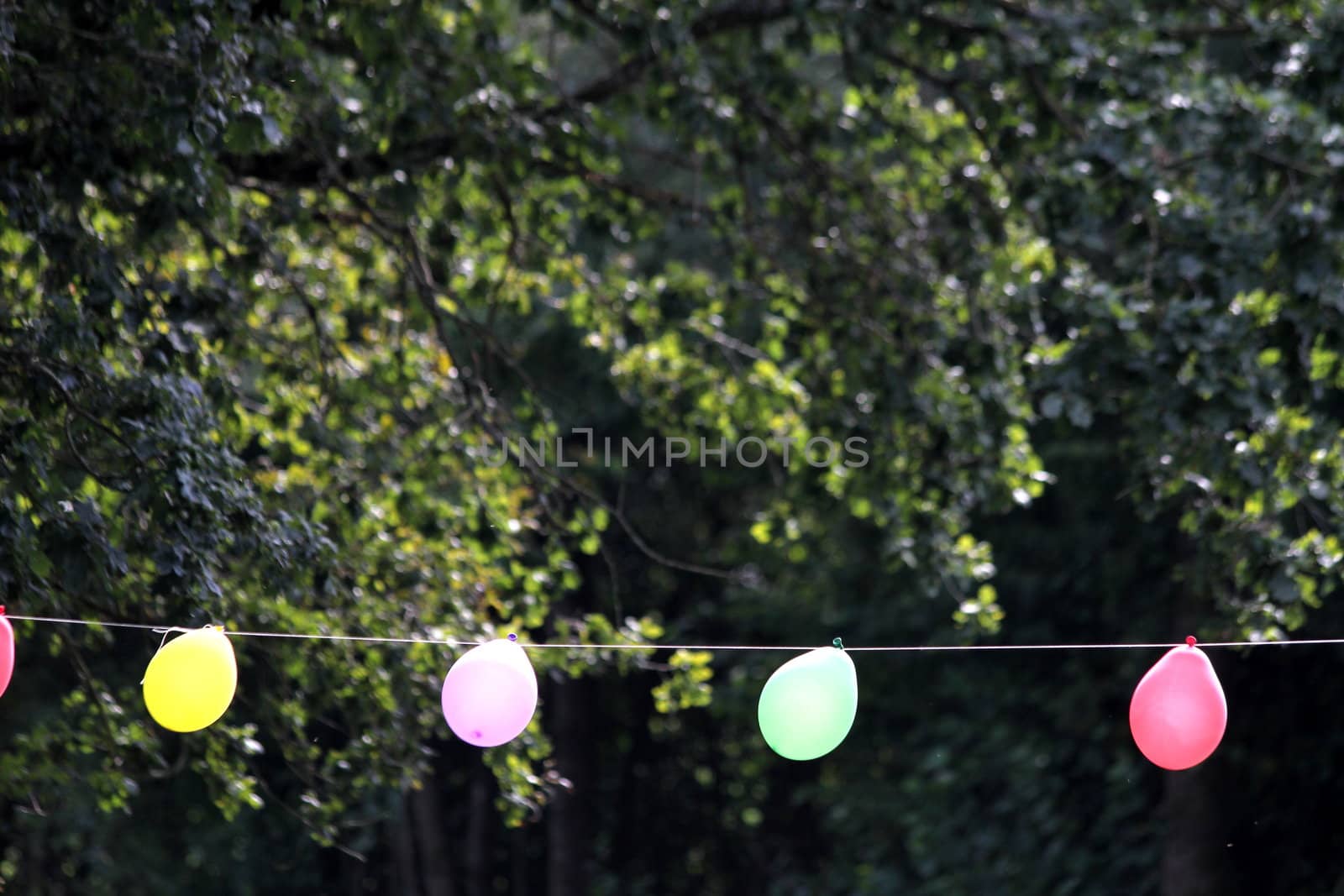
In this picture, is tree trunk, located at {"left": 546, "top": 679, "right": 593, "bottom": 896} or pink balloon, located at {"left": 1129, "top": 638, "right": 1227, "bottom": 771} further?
tree trunk, located at {"left": 546, "top": 679, "right": 593, "bottom": 896}

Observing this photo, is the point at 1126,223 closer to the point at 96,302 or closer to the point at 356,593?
the point at 356,593

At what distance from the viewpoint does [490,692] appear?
293cm

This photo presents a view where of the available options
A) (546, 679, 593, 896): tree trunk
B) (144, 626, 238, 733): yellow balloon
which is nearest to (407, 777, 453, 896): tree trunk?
(546, 679, 593, 896): tree trunk

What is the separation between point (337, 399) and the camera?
437cm

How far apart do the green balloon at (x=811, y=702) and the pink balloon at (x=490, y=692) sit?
0.52 metres

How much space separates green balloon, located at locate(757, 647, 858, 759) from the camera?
2.93 meters

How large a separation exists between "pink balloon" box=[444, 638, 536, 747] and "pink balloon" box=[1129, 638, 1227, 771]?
1272 mm

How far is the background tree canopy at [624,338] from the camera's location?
10.4 ft

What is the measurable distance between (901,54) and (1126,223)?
119 centimetres

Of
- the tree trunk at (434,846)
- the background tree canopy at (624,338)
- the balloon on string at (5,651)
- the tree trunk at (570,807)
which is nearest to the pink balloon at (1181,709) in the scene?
the background tree canopy at (624,338)

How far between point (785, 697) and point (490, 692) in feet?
2.04

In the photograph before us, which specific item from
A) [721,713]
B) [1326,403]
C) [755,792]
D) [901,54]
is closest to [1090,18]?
[901,54]

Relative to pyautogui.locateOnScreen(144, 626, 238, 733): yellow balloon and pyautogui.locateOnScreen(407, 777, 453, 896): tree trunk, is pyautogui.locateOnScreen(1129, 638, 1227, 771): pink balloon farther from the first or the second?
pyautogui.locateOnScreen(407, 777, 453, 896): tree trunk

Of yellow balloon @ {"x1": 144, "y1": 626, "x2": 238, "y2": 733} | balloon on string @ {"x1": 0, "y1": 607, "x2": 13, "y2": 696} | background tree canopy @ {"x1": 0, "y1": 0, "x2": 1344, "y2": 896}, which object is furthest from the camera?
background tree canopy @ {"x1": 0, "y1": 0, "x2": 1344, "y2": 896}
